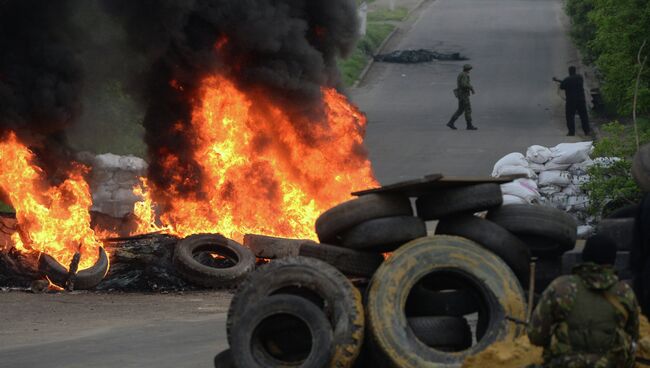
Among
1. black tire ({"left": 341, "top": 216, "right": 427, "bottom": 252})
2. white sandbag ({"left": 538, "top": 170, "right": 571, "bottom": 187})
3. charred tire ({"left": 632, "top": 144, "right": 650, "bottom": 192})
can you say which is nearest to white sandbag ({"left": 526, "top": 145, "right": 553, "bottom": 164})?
white sandbag ({"left": 538, "top": 170, "right": 571, "bottom": 187})

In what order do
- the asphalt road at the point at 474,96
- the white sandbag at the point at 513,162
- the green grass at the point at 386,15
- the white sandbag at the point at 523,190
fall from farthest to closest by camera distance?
the green grass at the point at 386,15 < the asphalt road at the point at 474,96 < the white sandbag at the point at 513,162 < the white sandbag at the point at 523,190

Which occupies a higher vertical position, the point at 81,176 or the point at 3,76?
the point at 3,76

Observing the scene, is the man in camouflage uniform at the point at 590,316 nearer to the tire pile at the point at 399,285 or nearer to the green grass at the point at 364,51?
the tire pile at the point at 399,285

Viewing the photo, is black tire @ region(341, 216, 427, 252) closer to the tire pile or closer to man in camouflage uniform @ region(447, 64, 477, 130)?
the tire pile

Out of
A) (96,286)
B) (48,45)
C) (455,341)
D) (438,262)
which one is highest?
(48,45)

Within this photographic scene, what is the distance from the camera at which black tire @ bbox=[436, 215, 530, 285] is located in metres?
9.58

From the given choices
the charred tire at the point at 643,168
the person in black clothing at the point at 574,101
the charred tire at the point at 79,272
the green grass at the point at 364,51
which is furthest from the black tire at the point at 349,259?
the green grass at the point at 364,51

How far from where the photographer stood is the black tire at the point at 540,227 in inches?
388

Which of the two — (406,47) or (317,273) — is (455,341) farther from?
(406,47)

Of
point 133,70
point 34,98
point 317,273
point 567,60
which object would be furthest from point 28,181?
point 567,60

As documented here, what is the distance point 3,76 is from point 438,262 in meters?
10.8

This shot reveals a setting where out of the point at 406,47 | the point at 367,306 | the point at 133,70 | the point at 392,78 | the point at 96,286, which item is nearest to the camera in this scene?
the point at 367,306

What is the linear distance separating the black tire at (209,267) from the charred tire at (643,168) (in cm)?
650

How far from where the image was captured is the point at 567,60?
124ft
